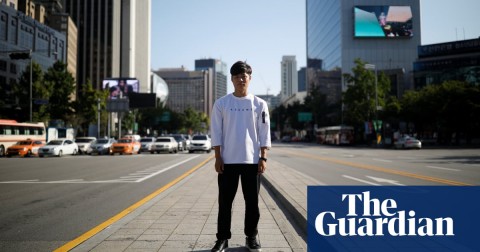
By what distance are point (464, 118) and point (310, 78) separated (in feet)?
238

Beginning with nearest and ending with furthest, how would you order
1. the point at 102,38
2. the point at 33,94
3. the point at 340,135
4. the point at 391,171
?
the point at 391,171
the point at 33,94
the point at 340,135
the point at 102,38

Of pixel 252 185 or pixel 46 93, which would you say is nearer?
pixel 252 185

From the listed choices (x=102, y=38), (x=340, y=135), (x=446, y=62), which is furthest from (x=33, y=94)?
(x=102, y=38)

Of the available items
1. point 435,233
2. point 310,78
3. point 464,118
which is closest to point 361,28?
point 310,78

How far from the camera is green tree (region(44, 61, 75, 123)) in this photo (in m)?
45.2

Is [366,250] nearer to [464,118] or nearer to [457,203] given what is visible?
[457,203]

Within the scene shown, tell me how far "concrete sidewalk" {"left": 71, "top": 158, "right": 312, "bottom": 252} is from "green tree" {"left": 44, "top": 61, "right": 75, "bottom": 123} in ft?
142

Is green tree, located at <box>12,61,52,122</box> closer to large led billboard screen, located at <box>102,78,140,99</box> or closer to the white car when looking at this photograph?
the white car

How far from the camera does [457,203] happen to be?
6730 millimetres

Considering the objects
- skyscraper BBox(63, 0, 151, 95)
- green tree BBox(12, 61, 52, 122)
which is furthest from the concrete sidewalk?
skyscraper BBox(63, 0, 151, 95)

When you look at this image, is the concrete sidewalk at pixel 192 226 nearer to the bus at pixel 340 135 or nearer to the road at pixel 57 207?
the road at pixel 57 207

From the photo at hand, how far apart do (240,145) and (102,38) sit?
123935mm

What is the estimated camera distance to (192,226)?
5.07 metres

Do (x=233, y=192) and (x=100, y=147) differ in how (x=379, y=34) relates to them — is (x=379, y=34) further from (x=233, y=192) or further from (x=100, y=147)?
(x=233, y=192)
